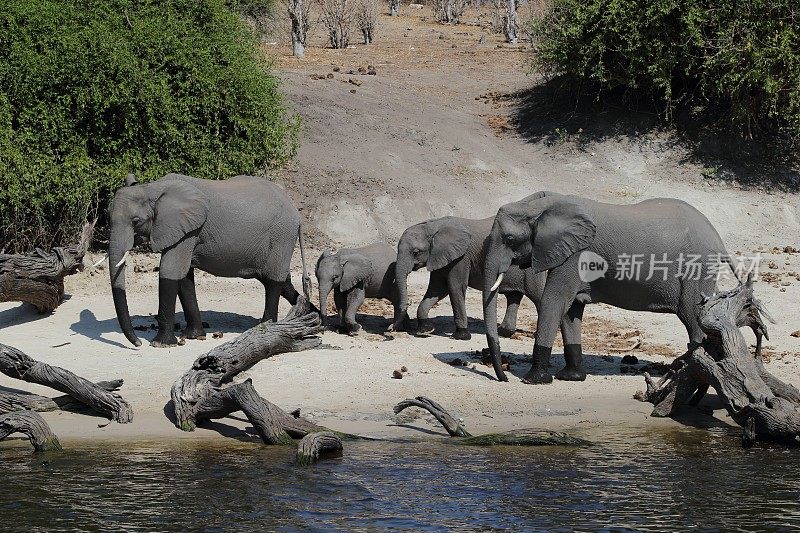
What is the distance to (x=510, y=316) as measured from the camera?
53.4 ft

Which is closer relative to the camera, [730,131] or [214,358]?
[214,358]

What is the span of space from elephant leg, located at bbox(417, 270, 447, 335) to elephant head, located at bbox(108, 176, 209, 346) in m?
3.00

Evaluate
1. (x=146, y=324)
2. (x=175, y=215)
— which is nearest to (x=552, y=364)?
(x=175, y=215)

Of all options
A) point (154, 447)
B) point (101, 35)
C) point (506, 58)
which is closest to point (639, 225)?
point (154, 447)

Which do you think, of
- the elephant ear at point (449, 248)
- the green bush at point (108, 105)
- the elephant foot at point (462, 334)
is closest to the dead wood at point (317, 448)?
the elephant foot at point (462, 334)

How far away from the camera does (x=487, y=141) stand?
26719mm

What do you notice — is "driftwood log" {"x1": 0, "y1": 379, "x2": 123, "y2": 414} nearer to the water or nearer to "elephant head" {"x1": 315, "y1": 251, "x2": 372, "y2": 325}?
the water

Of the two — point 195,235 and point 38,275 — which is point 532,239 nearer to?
point 195,235

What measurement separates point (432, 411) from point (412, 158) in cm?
1353

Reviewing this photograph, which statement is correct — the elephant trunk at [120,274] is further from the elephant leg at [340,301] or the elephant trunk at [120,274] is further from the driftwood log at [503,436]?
the driftwood log at [503,436]

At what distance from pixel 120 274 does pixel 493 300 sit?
173 inches

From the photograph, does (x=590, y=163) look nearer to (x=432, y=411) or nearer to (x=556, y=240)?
(x=556, y=240)

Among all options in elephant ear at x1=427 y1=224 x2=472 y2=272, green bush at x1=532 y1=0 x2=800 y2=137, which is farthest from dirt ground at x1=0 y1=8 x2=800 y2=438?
green bush at x1=532 y1=0 x2=800 y2=137

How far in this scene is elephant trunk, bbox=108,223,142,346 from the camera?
14766 mm
